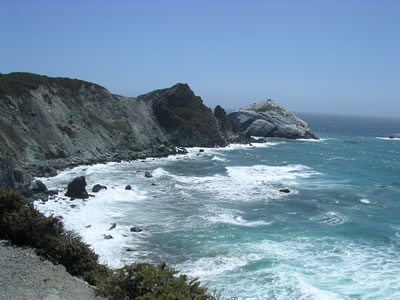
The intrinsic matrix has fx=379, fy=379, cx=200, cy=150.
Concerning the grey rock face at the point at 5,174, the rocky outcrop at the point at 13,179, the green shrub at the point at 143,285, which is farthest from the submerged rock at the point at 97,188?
the green shrub at the point at 143,285

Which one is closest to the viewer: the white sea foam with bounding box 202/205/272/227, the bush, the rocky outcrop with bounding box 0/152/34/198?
the bush

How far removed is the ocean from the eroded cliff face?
6.15 meters

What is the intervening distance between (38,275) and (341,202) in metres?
34.9

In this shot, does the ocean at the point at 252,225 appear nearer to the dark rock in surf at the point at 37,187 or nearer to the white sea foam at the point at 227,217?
the white sea foam at the point at 227,217

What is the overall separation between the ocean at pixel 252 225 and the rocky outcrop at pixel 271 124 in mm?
59384

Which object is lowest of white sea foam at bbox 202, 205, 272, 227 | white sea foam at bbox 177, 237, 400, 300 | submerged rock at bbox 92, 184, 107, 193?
white sea foam at bbox 177, 237, 400, 300

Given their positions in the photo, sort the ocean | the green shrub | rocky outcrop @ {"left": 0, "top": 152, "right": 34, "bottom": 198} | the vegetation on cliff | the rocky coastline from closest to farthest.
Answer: the green shrub
the vegetation on cliff
the ocean
rocky outcrop @ {"left": 0, "top": 152, "right": 34, "bottom": 198}
the rocky coastline

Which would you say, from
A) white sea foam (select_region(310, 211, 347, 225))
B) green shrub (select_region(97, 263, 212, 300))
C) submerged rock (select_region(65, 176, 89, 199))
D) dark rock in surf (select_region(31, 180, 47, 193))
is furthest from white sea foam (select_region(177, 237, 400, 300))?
dark rock in surf (select_region(31, 180, 47, 193))

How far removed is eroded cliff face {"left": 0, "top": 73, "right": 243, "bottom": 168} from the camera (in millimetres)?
54062

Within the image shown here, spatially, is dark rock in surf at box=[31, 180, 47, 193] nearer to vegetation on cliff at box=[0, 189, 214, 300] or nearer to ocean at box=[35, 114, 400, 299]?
ocean at box=[35, 114, 400, 299]

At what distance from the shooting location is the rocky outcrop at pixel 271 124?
119 metres

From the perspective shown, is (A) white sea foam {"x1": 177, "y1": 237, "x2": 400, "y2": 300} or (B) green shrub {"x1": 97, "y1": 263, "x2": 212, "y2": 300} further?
(A) white sea foam {"x1": 177, "y1": 237, "x2": 400, "y2": 300}

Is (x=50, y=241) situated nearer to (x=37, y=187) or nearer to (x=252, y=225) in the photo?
(x=252, y=225)

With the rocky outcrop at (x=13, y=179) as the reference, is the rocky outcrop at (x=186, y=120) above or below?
above
